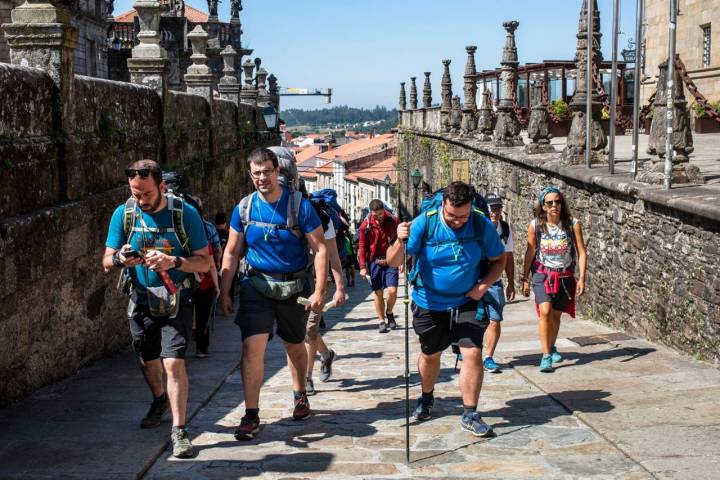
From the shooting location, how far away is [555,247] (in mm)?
7262

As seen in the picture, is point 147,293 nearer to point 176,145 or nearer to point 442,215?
point 442,215

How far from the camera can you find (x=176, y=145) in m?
11.9

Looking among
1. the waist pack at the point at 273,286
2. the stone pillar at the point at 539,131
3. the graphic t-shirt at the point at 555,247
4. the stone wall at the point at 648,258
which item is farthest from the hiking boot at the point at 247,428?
the stone pillar at the point at 539,131

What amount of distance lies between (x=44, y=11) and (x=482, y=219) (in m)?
3.89

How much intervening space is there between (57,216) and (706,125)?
1751cm

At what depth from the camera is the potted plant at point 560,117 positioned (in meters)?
23.9

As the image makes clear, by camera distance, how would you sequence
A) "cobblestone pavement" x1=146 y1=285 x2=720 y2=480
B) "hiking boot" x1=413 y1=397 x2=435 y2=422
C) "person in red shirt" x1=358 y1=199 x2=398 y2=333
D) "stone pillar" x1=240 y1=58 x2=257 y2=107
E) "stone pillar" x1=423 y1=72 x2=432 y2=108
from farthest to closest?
"stone pillar" x1=423 y1=72 x2=432 y2=108 → "stone pillar" x1=240 y1=58 x2=257 y2=107 → "person in red shirt" x1=358 y1=199 x2=398 y2=333 → "hiking boot" x1=413 y1=397 x2=435 y2=422 → "cobblestone pavement" x1=146 y1=285 x2=720 y2=480

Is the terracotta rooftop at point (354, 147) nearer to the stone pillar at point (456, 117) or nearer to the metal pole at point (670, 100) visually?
the stone pillar at point (456, 117)

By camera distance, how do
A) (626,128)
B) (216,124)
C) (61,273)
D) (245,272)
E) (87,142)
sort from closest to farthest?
1. (245,272)
2. (61,273)
3. (87,142)
4. (216,124)
5. (626,128)

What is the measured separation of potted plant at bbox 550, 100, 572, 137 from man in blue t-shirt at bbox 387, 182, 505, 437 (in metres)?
19.1

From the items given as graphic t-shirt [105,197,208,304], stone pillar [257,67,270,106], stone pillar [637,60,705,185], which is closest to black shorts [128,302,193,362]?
graphic t-shirt [105,197,208,304]

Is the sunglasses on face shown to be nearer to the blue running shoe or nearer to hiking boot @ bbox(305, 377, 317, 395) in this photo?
hiking boot @ bbox(305, 377, 317, 395)

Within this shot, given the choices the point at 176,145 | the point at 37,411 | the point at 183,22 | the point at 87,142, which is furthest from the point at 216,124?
the point at 183,22

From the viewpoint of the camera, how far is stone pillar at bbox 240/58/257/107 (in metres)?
23.6
